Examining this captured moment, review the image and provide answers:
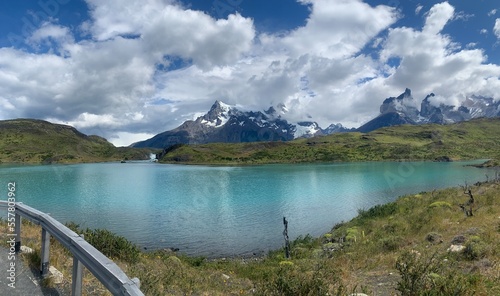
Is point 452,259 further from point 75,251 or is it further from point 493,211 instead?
point 75,251

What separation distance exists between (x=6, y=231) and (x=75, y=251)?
31.5 ft

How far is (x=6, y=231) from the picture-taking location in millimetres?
14000

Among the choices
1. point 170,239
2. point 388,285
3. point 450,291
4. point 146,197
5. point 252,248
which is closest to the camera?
point 450,291

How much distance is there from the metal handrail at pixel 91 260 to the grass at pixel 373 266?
4.90 feet

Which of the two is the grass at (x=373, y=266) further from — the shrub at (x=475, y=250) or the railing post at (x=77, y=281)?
the railing post at (x=77, y=281)

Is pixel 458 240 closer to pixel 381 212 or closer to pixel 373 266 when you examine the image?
pixel 373 266

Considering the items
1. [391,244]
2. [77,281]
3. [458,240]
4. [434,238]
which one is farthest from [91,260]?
[434,238]

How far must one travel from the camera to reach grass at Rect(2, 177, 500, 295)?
9.33 metres

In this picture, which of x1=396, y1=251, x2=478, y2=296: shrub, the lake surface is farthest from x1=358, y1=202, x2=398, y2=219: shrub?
x1=396, y1=251, x2=478, y2=296: shrub

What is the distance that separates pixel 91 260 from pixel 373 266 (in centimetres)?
1383

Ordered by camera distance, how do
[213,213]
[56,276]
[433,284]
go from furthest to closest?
[213,213] < [56,276] < [433,284]

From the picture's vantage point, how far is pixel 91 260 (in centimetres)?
625

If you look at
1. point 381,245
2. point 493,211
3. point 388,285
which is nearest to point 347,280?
point 388,285

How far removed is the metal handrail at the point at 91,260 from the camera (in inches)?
199
